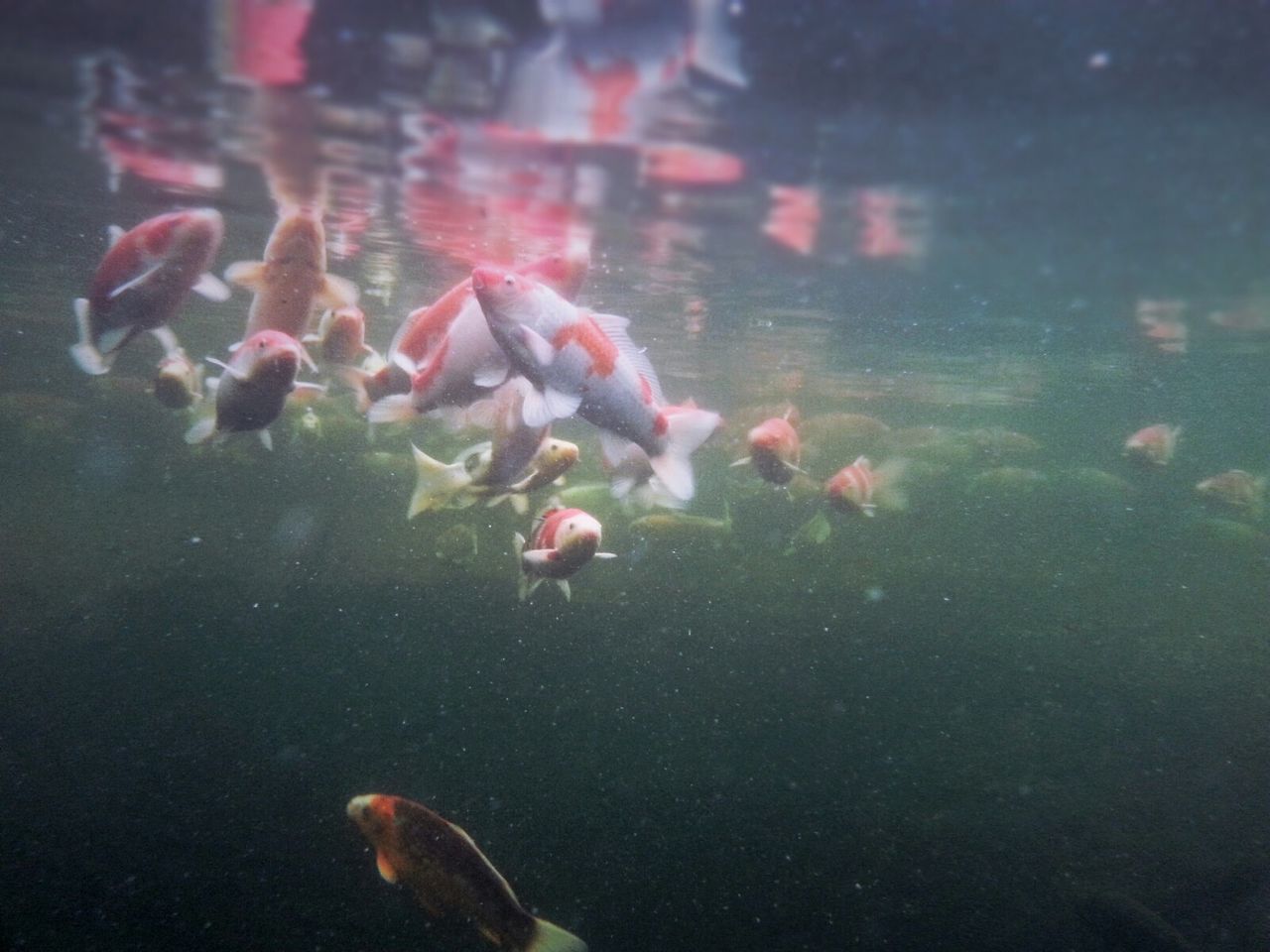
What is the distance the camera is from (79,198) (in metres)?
12.7

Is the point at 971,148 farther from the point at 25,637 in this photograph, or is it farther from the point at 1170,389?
the point at 1170,389

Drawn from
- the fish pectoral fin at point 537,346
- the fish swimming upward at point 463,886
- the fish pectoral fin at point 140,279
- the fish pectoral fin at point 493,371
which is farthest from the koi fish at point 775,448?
the fish pectoral fin at point 140,279

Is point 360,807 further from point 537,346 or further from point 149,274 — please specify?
point 149,274

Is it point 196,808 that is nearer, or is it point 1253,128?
point 196,808

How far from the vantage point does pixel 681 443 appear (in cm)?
→ 502

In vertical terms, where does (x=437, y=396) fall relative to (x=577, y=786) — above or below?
above

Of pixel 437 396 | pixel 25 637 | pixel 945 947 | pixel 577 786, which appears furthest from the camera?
pixel 25 637

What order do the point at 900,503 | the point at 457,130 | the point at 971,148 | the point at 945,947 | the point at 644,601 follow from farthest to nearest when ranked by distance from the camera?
1. the point at 644,601
2. the point at 900,503
3. the point at 457,130
4. the point at 971,148
5. the point at 945,947

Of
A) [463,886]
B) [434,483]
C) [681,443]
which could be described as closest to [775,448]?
[681,443]

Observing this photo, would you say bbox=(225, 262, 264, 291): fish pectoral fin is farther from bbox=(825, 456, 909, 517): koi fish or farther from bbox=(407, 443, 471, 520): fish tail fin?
bbox=(825, 456, 909, 517): koi fish

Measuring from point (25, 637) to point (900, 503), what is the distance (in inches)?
506

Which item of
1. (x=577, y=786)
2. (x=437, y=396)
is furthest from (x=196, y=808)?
(x=437, y=396)

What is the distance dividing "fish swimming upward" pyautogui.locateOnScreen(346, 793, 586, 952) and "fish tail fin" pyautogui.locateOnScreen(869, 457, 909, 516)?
7.86m

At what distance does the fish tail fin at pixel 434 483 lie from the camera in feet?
21.3
